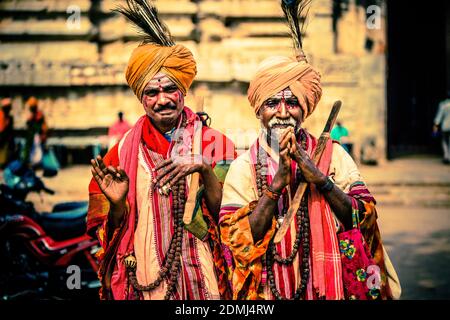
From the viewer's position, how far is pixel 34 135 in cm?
997

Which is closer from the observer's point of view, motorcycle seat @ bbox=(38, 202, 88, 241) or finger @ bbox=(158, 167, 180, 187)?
finger @ bbox=(158, 167, 180, 187)

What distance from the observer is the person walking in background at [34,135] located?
934cm

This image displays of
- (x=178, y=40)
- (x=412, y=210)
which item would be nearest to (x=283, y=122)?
(x=412, y=210)

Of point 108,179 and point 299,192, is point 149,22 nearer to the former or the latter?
point 108,179

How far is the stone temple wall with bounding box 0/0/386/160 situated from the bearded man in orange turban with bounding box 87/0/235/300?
8.30m

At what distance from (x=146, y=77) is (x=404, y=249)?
519 centimetres

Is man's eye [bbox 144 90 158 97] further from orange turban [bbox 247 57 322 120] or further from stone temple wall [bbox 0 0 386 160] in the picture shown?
stone temple wall [bbox 0 0 386 160]

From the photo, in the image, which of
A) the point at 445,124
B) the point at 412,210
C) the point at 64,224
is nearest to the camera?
the point at 64,224

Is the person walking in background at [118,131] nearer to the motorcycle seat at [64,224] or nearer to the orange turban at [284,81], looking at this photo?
the motorcycle seat at [64,224]

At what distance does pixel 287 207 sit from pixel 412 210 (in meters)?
7.15

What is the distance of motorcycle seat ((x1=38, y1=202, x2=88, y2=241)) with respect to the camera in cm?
562
